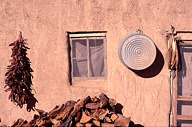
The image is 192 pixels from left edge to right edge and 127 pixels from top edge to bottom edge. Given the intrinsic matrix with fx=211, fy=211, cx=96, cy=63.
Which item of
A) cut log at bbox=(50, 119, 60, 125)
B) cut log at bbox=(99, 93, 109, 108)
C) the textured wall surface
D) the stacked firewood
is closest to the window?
the textured wall surface

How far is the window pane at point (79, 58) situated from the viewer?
13.5ft

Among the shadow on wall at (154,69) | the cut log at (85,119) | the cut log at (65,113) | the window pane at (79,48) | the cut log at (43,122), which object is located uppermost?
the window pane at (79,48)

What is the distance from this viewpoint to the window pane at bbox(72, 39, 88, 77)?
13.5ft

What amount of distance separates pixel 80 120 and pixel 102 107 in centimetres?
48

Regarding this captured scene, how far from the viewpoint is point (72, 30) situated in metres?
4.00

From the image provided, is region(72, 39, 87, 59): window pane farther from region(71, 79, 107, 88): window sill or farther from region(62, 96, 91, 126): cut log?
region(62, 96, 91, 126): cut log

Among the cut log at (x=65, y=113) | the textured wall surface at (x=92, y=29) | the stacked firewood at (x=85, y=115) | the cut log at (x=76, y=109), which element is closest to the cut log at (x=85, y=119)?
the stacked firewood at (x=85, y=115)

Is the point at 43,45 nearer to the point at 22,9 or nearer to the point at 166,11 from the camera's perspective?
the point at 22,9

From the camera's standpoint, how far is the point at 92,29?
397 centimetres

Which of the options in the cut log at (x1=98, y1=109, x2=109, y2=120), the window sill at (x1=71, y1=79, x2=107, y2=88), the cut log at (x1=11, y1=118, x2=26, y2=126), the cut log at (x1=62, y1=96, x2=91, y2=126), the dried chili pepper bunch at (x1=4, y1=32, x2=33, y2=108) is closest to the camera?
the cut log at (x1=62, y1=96, x2=91, y2=126)

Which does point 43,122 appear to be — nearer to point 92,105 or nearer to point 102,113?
point 92,105

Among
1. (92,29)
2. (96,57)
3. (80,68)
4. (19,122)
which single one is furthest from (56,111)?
(92,29)

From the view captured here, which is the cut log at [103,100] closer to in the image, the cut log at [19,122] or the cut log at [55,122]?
the cut log at [55,122]

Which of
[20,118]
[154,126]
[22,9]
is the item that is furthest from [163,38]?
[20,118]
